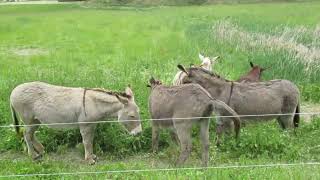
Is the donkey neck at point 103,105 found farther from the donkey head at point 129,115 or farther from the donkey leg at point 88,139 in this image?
the donkey leg at point 88,139

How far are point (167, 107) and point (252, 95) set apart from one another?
6.20ft

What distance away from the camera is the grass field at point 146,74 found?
8.26 meters

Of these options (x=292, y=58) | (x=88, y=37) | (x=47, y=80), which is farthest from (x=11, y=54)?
(x=292, y=58)

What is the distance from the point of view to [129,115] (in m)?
8.50

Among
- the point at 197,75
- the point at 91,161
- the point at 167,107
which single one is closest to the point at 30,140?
the point at 91,161

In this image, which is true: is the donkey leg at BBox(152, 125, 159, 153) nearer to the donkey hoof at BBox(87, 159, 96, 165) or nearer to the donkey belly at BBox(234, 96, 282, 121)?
the donkey hoof at BBox(87, 159, 96, 165)

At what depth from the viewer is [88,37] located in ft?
91.0

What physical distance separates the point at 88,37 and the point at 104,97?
64.1 ft

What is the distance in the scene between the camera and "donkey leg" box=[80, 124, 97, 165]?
8664mm

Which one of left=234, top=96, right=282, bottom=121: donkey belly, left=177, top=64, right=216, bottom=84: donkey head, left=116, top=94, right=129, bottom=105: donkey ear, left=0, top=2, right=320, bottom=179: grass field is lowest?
left=0, top=2, right=320, bottom=179: grass field

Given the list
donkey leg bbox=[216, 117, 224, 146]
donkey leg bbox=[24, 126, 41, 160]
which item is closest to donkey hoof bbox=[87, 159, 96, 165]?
donkey leg bbox=[24, 126, 41, 160]

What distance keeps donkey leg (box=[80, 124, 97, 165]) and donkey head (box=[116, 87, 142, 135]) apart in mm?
568

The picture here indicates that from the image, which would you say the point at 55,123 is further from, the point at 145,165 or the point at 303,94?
the point at 303,94

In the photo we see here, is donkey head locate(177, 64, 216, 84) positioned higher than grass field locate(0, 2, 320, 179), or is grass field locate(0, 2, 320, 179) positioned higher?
donkey head locate(177, 64, 216, 84)
